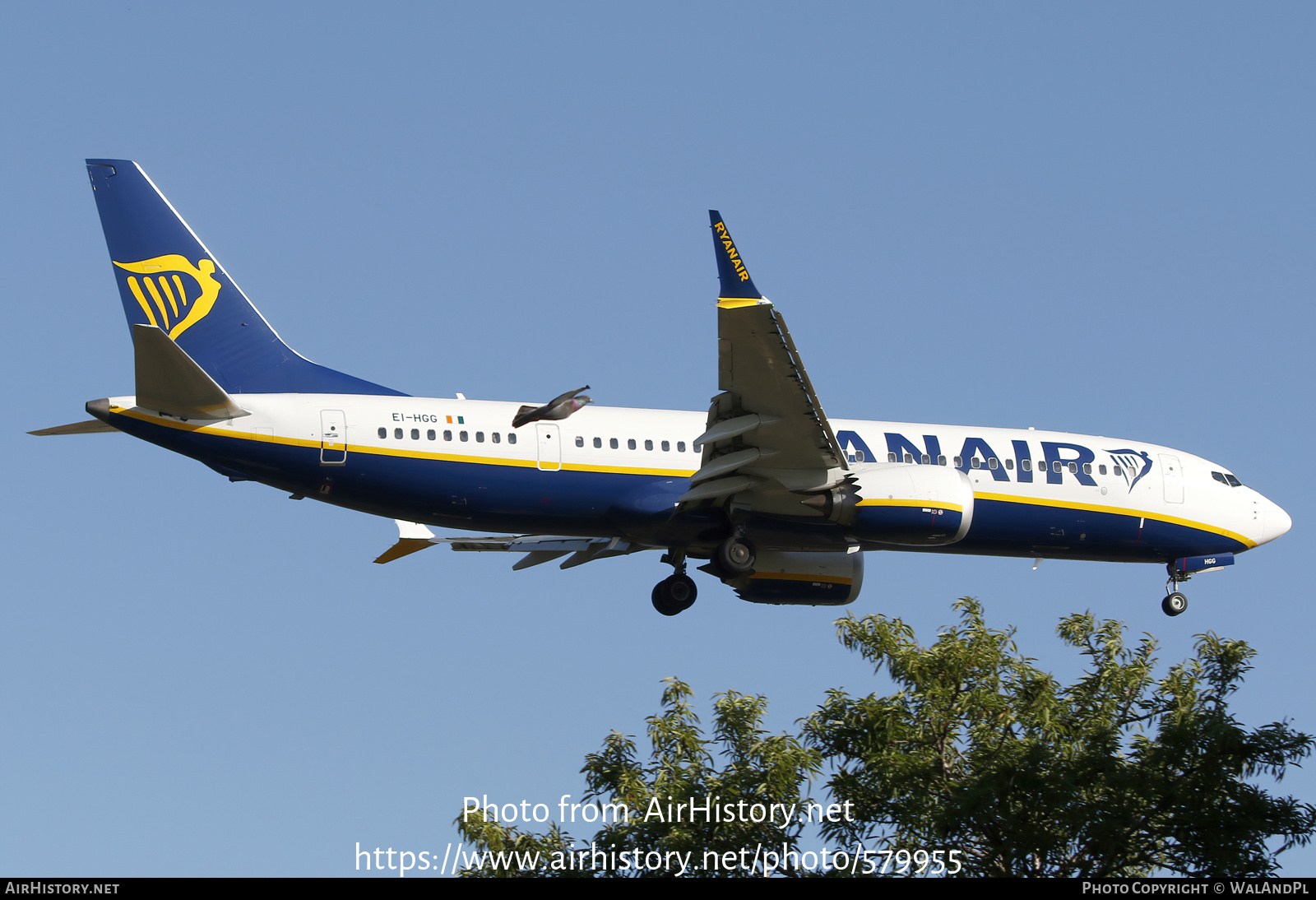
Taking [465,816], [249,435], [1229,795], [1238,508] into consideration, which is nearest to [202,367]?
[249,435]

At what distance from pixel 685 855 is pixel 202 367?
1306cm

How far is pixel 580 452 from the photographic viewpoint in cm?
2850

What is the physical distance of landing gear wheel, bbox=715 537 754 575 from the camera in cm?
2906

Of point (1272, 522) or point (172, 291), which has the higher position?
point (172, 291)

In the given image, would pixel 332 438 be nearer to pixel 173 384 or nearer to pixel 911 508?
pixel 173 384

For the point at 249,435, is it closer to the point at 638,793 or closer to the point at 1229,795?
the point at 638,793

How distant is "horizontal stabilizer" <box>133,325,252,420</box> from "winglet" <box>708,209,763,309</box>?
910 centimetres

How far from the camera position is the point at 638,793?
23.5 m

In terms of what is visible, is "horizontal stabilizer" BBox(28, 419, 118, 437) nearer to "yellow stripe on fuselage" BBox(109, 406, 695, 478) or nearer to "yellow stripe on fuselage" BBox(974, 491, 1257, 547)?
"yellow stripe on fuselage" BBox(109, 406, 695, 478)

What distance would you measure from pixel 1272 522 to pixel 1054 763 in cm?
1497

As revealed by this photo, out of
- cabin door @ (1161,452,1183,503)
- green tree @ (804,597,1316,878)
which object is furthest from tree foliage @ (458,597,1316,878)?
cabin door @ (1161,452,1183,503)

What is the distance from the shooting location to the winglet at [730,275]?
23.4 meters

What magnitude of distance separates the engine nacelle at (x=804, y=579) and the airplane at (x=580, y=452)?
73mm

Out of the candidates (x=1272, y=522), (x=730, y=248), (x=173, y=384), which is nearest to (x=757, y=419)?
(x=730, y=248)
